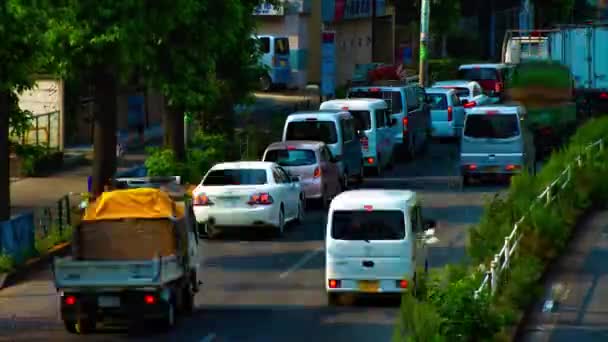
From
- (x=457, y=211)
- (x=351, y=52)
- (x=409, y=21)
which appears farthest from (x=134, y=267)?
(x=409, y=21)

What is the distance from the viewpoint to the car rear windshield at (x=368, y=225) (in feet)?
70.5

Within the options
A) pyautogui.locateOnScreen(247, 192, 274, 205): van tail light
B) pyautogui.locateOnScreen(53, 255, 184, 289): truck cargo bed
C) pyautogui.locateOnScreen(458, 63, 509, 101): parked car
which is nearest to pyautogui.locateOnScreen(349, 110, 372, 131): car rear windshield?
pyautogui.locateOnScreen(247, 192, 274, 205): van tail light

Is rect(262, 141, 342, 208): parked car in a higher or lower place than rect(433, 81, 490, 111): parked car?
lower

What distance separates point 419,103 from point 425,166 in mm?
2418

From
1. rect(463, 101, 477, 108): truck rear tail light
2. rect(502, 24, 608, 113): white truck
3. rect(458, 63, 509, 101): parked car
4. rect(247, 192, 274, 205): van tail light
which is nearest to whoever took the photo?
rect(247, 192, 274, 205): van tail light

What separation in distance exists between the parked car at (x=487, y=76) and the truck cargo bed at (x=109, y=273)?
125 ft

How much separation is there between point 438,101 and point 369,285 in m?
27.2

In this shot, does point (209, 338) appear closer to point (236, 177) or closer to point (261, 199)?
point (261, 199)

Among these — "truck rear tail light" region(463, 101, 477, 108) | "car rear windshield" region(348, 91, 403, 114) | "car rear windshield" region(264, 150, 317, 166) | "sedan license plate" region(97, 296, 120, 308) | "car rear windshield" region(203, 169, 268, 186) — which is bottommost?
"sedan license plate" region(97, 296, 120, 308)

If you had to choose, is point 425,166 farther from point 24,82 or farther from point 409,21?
point 409,21

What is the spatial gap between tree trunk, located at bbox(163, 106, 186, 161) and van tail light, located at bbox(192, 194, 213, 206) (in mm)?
6983

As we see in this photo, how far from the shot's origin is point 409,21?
81.4 m

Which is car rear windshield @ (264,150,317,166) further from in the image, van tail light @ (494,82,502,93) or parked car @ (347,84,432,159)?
van tail light @ (494,82,502,93)

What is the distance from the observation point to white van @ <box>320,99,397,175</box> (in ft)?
128
